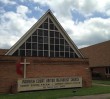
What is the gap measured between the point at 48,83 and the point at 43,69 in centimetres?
155

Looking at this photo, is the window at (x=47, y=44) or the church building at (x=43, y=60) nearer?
the church building at (x=43, y=60)

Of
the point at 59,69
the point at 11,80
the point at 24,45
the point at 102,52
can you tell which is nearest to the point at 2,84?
the point at 11,80

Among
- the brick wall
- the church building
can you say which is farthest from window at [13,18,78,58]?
the brick wall

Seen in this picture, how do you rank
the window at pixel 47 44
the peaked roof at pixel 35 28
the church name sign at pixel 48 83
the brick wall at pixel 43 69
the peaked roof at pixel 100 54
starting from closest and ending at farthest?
the brick wall at pixel 43 69 < the church name sign at pixel 48 83 < the peaked roof at pixel 35 28 < the window at pixel 47 44 < the peaked roof at pixel 100 54

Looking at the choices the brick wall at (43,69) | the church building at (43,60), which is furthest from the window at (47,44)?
the brick wall at (43,69)

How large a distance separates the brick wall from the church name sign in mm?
778

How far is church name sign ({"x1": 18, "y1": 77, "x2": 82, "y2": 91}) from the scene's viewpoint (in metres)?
25.7

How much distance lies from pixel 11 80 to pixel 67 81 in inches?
232

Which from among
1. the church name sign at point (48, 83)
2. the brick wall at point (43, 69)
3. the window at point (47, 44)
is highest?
the window at point (47, 44)

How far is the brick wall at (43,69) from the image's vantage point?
2556 cm

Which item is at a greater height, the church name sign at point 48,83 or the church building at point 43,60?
the church building at point 43,60

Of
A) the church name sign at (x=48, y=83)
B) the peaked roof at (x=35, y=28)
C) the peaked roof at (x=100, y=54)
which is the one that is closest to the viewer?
the church name sign at (x=48, y=83)

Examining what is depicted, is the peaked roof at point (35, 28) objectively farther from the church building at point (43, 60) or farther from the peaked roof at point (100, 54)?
the peaked roof at point (100, 54)

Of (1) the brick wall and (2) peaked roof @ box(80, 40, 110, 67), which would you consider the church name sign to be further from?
(2) peaked roof @ box(80, 40, 110, 67)
